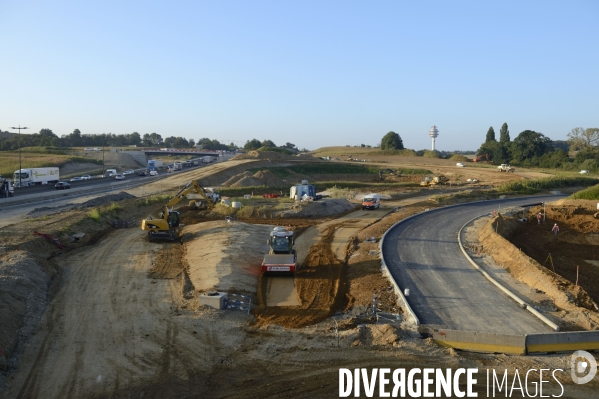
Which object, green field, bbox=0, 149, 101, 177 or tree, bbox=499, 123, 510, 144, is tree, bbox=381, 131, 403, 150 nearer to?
tree, bbox=499, 123, 510, 144

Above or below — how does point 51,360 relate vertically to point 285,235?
below

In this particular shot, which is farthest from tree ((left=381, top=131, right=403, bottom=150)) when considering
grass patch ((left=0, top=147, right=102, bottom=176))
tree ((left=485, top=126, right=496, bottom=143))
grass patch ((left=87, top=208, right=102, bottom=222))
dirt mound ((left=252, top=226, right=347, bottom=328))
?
dirt mound ((left=252, top=226, right=347, bottom=328))

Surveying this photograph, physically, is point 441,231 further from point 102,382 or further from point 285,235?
point 102,382

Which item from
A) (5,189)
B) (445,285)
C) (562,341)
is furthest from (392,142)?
(562,341)

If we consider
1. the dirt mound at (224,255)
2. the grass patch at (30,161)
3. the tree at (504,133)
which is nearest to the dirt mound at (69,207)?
the dirt mound at (224,255)

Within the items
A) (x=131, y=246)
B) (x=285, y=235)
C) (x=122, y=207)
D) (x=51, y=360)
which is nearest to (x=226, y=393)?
(x=51, y=360)
